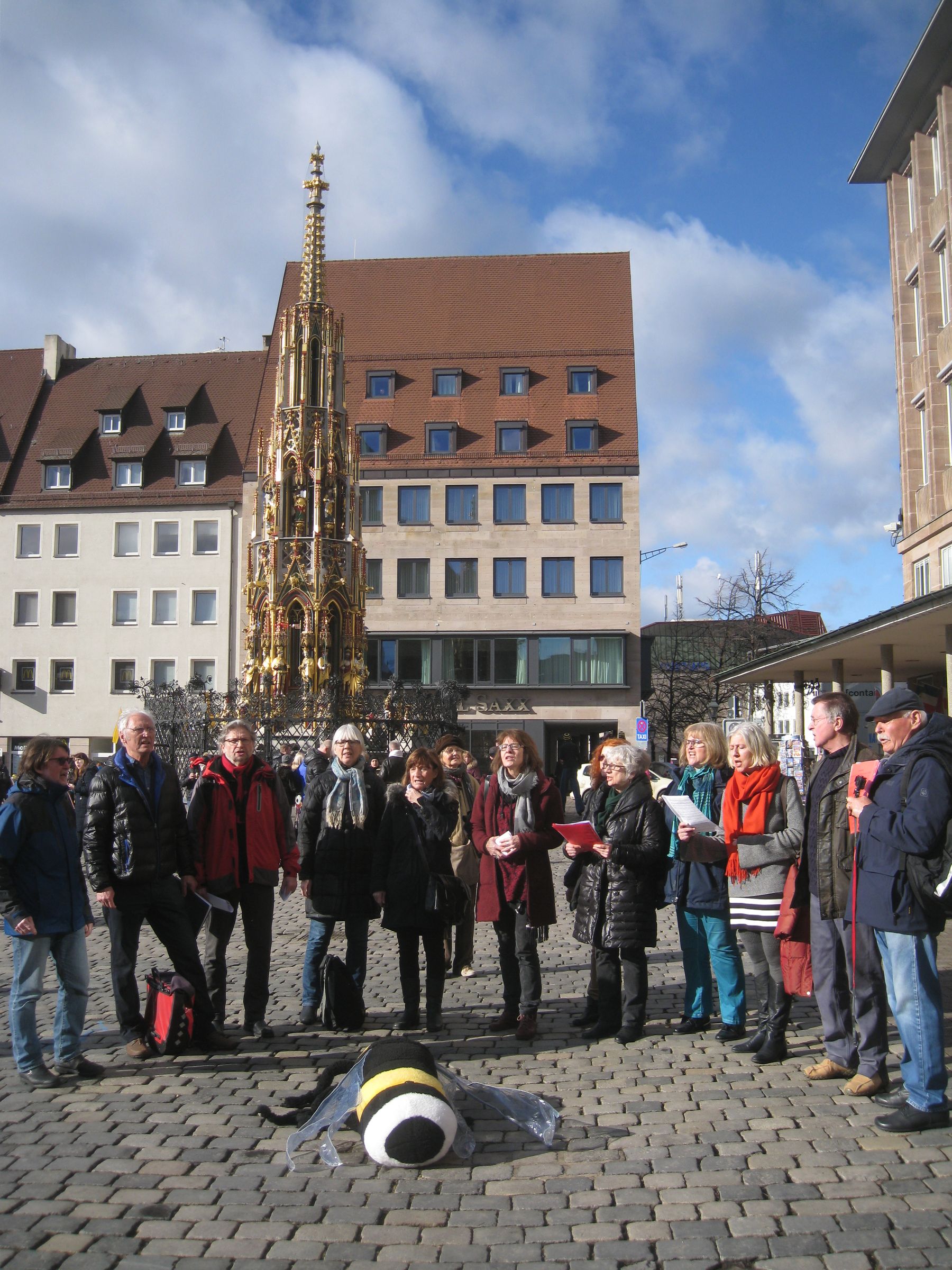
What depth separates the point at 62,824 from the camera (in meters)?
6.23

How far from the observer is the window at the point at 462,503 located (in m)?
44.0

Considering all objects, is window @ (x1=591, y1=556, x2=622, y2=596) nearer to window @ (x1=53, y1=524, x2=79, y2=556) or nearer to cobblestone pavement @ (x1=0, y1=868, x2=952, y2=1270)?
window @ (x1=53, y1=524, x2=79, y2=556)

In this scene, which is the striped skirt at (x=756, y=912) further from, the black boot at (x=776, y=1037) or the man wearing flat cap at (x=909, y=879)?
the man wearing flat cap at (x=909, y=879)

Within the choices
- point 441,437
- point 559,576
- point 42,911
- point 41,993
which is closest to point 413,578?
point 559,576

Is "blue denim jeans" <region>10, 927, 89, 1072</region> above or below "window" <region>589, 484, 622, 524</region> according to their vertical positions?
below

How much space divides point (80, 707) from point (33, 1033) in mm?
40569

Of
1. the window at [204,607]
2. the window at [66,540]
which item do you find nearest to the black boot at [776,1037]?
the window at [204,607]

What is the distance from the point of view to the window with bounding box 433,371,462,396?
46.1 m

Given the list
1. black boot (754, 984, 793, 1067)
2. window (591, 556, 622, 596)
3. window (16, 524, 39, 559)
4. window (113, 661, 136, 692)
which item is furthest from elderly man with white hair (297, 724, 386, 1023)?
window (16, 524, 39, 559)

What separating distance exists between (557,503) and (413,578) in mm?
6154

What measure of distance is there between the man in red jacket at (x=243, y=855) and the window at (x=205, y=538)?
3895 cm

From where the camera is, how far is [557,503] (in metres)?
43.9

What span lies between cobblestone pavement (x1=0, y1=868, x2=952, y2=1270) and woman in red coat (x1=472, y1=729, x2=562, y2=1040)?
0.55 m

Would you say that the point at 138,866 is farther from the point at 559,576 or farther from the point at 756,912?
the point at 559,576
